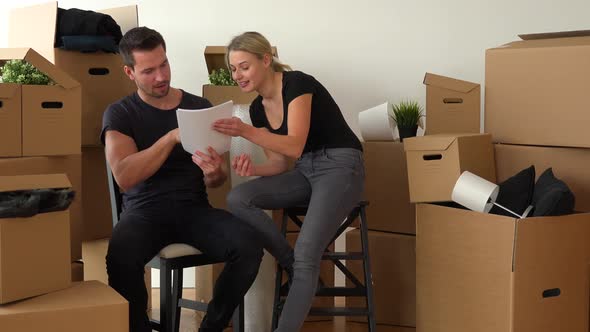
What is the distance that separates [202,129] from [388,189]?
3.78 ft

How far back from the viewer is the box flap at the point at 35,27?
11.4 ft

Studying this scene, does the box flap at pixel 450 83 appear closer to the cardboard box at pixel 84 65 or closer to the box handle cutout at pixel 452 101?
the box handle cutout at pixel 452 101

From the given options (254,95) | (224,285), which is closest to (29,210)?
(224,285)

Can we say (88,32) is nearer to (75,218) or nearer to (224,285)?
(75,218)

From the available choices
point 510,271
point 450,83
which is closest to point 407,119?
point 450,83

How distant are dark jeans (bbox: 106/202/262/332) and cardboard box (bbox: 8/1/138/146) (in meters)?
0.69

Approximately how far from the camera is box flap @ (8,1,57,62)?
11.4ft

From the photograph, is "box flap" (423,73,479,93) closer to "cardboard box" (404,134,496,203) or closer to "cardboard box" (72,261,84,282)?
"cardboard box" (404,134,496,203)

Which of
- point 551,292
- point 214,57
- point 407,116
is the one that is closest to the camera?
point 551,292

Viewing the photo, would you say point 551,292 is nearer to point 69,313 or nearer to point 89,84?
point 69,313

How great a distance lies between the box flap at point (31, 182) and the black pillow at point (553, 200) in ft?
4.85

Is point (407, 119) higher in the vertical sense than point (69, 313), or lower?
higher

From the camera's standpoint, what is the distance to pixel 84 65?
3.52 m

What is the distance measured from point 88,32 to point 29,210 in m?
1.18
